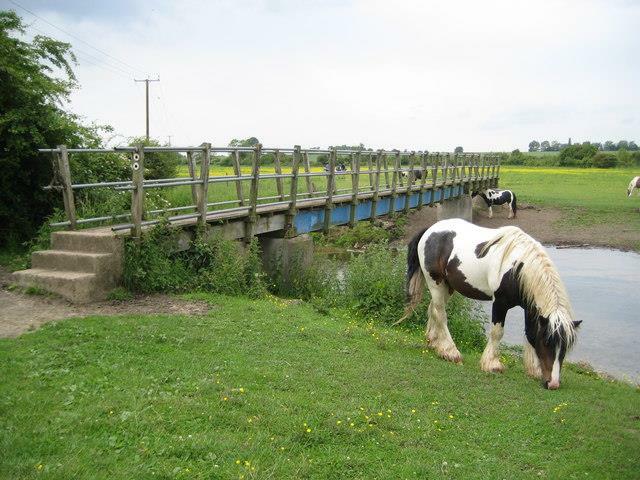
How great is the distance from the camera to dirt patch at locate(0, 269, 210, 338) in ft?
22.5

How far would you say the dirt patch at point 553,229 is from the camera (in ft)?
87.3

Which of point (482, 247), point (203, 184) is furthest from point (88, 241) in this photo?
point (482, 247)

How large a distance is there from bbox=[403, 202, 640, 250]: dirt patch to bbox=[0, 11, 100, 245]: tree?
47.9 ft

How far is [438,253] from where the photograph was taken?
819 centimetres

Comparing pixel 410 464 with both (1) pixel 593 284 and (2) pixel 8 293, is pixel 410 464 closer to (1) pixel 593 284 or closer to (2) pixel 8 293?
(2) pixel 8 293

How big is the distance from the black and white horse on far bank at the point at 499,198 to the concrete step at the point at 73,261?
2961 centimetres

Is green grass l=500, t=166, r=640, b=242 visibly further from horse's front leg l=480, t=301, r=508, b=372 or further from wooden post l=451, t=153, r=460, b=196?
horse's front leg l=480, t=301, r=508, b=372

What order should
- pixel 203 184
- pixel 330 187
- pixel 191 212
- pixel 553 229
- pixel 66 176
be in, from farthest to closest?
pixel 553 229 < pixel 330 187 < pixel 191 212 < pixel 203 184 < pixel 66 176

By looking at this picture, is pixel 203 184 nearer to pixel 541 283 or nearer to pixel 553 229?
pixel 541 283

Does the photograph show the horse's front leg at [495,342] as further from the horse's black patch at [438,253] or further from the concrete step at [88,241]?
the concrete step at [88,241]

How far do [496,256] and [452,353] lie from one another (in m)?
1.40

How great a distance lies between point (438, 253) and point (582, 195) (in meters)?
37.0

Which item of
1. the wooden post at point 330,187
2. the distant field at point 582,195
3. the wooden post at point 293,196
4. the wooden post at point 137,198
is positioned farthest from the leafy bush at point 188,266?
the distant field at point 582,195

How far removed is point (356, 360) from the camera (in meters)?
6.66
